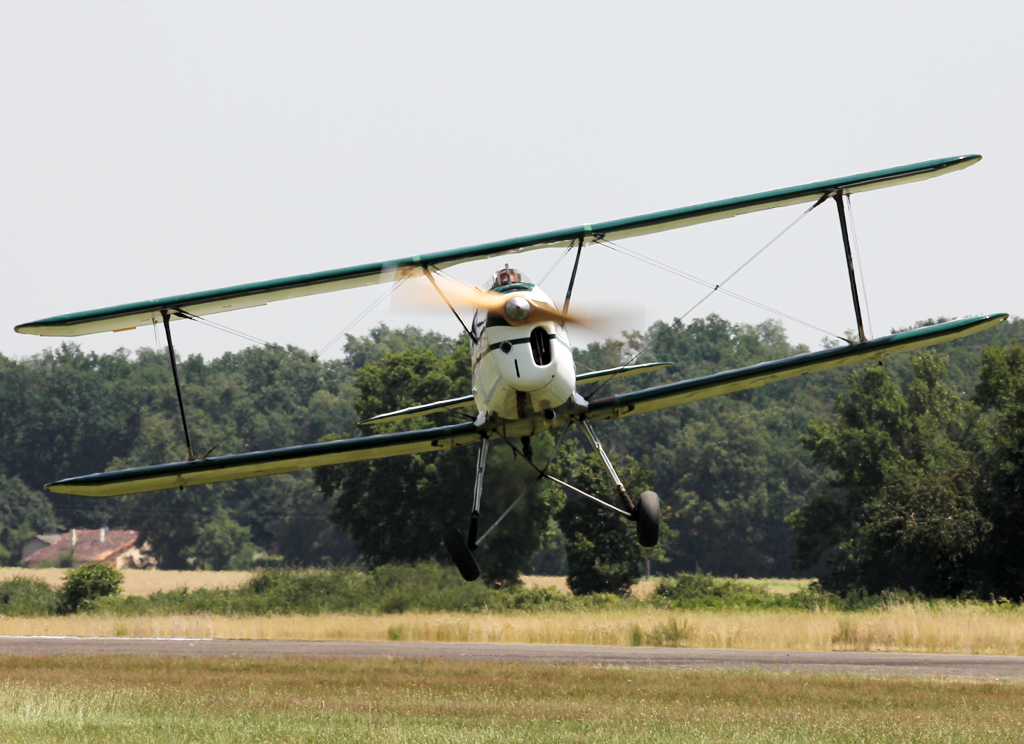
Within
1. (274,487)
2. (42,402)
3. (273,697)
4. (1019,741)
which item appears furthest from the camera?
(42,402)

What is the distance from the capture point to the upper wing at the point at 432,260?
51.7 feet

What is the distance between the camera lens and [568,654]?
22297mm

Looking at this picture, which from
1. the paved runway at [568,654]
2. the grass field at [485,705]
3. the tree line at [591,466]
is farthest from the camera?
the tree line at [591,466]

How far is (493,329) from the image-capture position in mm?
14781

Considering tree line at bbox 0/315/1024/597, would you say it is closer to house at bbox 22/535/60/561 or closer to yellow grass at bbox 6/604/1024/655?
house at bbox 22/535/60/561

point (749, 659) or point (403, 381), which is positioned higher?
point (403, 381)

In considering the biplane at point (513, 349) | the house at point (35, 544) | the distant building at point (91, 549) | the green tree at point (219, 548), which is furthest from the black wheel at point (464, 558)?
the house at point (35, 544)

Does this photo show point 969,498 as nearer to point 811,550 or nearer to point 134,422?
point 811,550

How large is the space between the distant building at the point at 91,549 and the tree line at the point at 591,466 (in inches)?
56.5

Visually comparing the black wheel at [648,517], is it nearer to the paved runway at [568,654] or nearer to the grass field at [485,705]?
the grass field at [485,705]

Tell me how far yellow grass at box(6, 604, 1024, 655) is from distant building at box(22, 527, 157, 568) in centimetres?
6129

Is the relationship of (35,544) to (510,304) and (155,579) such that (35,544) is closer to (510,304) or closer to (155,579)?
(155,579)

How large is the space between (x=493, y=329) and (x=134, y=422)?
107 m

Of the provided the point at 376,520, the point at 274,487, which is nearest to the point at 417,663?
the point at 376,520
